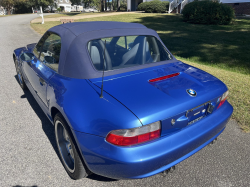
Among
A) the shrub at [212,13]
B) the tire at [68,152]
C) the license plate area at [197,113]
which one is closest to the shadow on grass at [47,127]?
the tire at [68,152]

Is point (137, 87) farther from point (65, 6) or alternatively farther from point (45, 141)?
point (65, 6)

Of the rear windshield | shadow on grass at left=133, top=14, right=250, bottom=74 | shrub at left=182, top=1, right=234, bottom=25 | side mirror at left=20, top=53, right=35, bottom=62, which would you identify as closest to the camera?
the rear windshield

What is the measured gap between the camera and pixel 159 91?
207 cm

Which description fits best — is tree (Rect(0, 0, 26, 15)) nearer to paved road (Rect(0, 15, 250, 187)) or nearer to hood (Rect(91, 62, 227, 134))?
paved road (Rect(0, 15, 250, 187))

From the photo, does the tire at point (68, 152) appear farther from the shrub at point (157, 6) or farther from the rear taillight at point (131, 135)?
the shrub at point (157, 6)

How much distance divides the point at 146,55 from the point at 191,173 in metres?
1.65

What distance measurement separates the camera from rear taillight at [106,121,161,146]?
1.76 m

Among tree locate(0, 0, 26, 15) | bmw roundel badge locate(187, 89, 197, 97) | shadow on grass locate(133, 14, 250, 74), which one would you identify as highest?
tree locate(0, 0, 26, 15)

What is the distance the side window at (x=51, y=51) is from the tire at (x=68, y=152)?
77 cm

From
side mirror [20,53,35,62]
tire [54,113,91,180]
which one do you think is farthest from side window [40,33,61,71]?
tire [54,113,91,180]

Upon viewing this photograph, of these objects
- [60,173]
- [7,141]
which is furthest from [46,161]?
[7,141]

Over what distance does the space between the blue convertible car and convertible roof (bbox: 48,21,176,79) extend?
0.04ft

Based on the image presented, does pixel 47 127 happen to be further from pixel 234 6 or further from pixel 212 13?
pixel 234 6

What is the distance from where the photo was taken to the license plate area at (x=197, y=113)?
6.69ft
